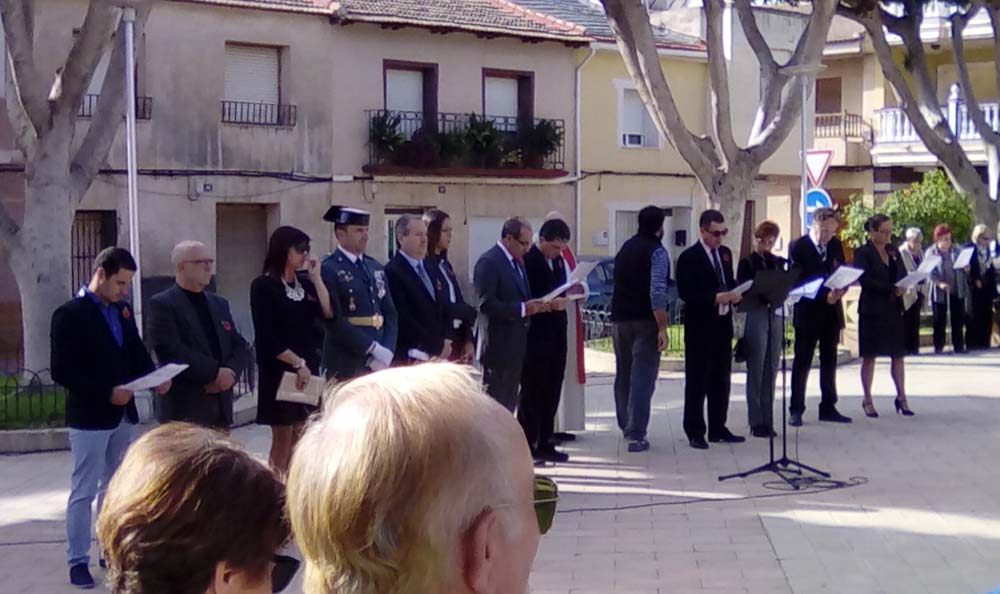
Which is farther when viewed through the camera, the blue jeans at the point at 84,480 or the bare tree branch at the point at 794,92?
the bare tree branch at the point at 794,92

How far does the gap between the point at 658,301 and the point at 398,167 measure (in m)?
16.1

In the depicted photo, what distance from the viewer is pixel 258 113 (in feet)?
82.7

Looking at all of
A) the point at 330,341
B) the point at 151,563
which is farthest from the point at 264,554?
→ the point at 330,341

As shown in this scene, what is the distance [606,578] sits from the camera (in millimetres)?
7160

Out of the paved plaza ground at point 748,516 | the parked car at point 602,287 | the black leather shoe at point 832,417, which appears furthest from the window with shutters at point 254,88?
the black leather shoe at point 832,417

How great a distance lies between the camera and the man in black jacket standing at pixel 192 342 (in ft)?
24.1

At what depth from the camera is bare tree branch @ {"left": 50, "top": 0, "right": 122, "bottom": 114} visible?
44.3ft

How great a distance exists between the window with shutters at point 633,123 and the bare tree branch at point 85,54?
1810 cm

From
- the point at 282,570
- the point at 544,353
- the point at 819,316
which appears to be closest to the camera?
the point at 282,570

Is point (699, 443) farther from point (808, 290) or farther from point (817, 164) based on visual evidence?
point (817, 164)

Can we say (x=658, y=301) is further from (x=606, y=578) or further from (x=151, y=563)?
(x=151, y=563)

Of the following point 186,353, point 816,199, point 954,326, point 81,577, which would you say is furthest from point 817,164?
point 81,577

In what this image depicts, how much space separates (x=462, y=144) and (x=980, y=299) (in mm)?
11118

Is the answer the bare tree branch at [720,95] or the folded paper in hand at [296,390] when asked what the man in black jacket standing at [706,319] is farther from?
the bare tree branch at [720,95]
